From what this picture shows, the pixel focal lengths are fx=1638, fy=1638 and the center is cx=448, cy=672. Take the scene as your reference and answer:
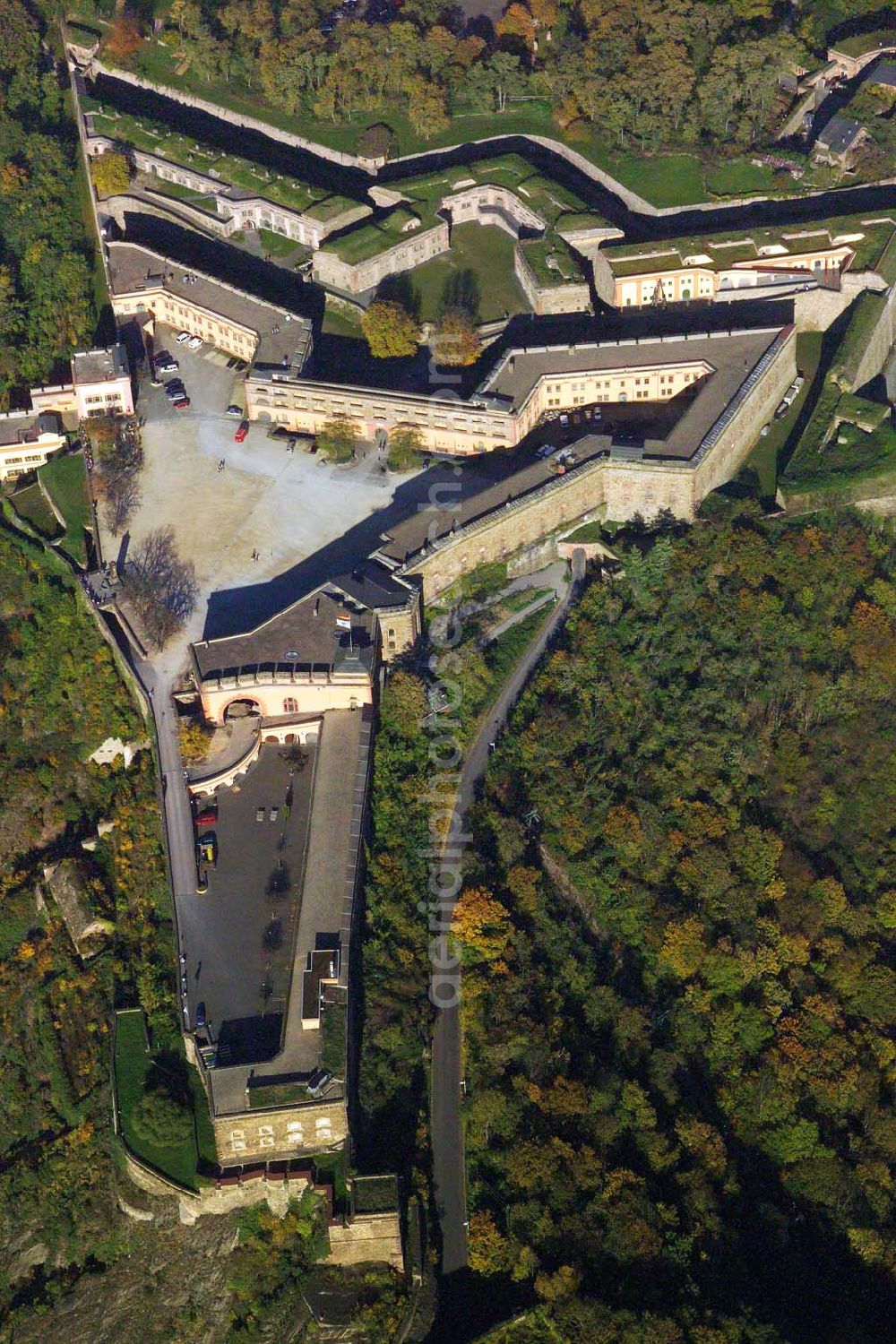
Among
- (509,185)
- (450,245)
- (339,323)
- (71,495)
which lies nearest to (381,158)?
(509,185)

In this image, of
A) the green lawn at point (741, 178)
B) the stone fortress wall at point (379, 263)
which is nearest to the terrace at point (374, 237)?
the stone fortress wall at point (379, 263)

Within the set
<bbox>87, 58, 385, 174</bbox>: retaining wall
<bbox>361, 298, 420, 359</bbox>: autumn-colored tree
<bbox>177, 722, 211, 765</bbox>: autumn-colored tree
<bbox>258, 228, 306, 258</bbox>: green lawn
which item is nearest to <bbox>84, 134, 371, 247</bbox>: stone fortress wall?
<bbox>258, 228, 306, 258</bbox>: green lawn

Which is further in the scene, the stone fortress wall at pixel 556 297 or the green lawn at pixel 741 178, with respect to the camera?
the green lawn at pixel 741 178

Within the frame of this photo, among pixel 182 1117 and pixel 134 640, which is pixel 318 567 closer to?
pixel 134 640

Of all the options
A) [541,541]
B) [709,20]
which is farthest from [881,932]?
[709,20]

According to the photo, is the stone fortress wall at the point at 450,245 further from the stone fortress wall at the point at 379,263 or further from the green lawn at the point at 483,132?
the green lawn at the point at 483,132

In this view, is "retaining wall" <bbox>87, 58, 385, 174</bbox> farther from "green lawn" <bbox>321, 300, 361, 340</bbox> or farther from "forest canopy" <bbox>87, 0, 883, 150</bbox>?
"green lawn" <bbox>321, 300, 361, 340</bbox>
